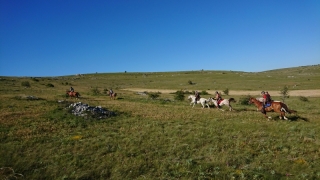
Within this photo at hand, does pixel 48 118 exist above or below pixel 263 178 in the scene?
above

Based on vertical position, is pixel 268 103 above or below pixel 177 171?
above

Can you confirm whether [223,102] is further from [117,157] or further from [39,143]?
[39,143]

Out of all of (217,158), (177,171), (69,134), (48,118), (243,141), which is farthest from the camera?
(48,118)

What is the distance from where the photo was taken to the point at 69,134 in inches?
703

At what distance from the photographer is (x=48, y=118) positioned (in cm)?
2173

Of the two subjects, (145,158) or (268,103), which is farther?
(268,103)

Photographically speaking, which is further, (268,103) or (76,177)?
(268,103)

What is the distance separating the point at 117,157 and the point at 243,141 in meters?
8.11

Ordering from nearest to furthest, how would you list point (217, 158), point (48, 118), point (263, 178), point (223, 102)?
point (263, 178), point (217, 158), point (48, 118), point (223, 102)

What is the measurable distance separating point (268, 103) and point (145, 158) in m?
13.8

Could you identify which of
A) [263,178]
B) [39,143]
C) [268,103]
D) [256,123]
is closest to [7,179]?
[39,143]

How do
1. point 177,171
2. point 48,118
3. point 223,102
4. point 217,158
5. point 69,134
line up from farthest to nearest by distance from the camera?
1. point 223,102
2. point 48,118
3. point 69,134
4. point 217,158
5. point 177,171

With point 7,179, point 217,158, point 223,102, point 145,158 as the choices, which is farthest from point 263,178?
point 223,102

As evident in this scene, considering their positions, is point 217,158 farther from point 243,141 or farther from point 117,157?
point 117,157
